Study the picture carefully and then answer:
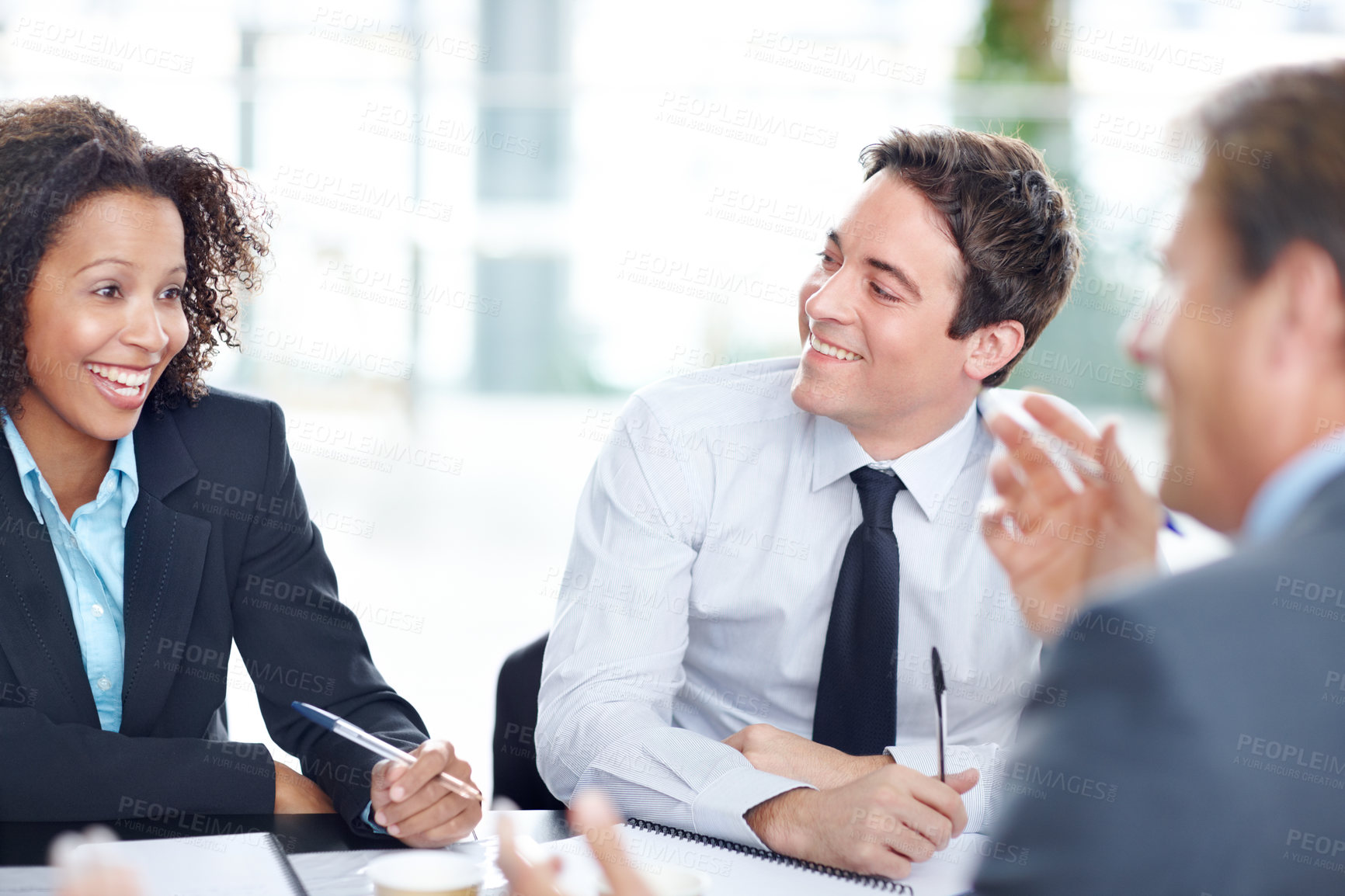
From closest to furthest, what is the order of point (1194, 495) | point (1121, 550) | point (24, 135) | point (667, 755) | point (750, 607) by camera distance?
point (1194, 495) → point (1121, 550) → point (667, 755) → point (24, 135) → point (750, 607)

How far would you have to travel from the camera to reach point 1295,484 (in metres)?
0.73

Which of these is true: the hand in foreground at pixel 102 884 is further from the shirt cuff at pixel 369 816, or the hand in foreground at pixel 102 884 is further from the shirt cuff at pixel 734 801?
the shirt cuff at pixel 734 801

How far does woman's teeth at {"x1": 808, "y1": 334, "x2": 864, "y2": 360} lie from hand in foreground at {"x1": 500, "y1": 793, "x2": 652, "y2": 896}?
1215 millimetres

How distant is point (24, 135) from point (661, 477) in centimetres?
107

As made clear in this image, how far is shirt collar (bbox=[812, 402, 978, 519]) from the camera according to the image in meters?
1.82

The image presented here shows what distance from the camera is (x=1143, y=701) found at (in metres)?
0.66

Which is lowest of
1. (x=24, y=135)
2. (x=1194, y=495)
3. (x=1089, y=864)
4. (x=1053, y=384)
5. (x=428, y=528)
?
(x=428, y=528)

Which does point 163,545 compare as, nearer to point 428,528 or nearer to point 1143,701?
point 1143,701

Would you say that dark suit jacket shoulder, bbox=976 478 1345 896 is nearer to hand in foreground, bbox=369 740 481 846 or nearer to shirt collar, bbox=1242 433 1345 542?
shirt collar, bbox=1242 433 1345 542

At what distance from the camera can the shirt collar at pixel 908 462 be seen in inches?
71.8

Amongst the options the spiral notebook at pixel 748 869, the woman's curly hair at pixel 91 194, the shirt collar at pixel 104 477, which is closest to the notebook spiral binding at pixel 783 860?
the spiral notebook at pixel 748 869

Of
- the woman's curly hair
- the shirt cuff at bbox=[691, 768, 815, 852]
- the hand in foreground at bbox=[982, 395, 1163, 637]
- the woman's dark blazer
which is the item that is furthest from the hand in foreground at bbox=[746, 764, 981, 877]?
the woman's curly hair

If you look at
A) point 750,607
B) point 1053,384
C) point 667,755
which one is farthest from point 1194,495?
point 1053,384

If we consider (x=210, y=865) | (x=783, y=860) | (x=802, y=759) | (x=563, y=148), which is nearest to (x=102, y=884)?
(x=210, y=865)
